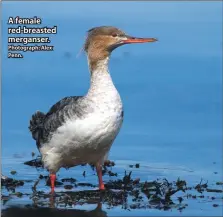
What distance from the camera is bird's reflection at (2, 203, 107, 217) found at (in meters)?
8.12

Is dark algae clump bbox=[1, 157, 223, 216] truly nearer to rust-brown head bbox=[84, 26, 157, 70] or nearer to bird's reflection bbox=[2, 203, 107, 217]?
bird's reflection bbox=[2, 203, 107, 217]

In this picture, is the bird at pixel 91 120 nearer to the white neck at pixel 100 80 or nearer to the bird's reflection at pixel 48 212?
the white neck at pixel 100 80

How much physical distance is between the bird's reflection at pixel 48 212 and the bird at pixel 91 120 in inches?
31.9

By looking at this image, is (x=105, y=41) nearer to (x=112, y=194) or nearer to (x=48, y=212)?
(x=112, y=194)

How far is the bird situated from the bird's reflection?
2.66ft

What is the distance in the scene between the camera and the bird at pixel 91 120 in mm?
8703

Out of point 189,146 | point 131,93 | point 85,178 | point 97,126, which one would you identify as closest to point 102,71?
point 97,126

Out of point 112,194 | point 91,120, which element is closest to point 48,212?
point 112,194

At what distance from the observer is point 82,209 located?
8.34 m

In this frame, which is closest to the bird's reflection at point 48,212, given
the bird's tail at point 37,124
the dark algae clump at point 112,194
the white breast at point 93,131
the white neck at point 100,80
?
the dark algae clump at point 112,194

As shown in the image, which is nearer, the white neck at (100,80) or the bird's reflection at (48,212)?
the bird's reflection at (48,212)

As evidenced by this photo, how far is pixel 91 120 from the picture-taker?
8664mm

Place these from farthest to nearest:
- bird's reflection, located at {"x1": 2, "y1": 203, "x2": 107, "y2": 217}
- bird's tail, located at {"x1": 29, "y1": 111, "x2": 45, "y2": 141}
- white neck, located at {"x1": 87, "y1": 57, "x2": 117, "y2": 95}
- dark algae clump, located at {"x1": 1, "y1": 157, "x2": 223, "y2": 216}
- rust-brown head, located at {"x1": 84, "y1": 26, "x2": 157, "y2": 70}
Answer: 1. bird's tail, located at {"x1": 29, "y1": 111, "x2": 45, "y2": 141}
2. rust-brown head, located at {"x1": 84, "y1": 26, "x2": 157, "y2": 70}
3. white neck, located at {"x1": 87, "y1": 57, "x2": 117, "y2": 95}
4. dark algae clump, located at {"x1": 1, "y1": 157, "x2": 223, "y2": 216}
5. bird's reflection, located at {"x1": 2, "y1": 203, "x2": 107, "y2": 217}

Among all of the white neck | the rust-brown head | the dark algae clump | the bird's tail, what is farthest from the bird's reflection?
the rust-brown head
